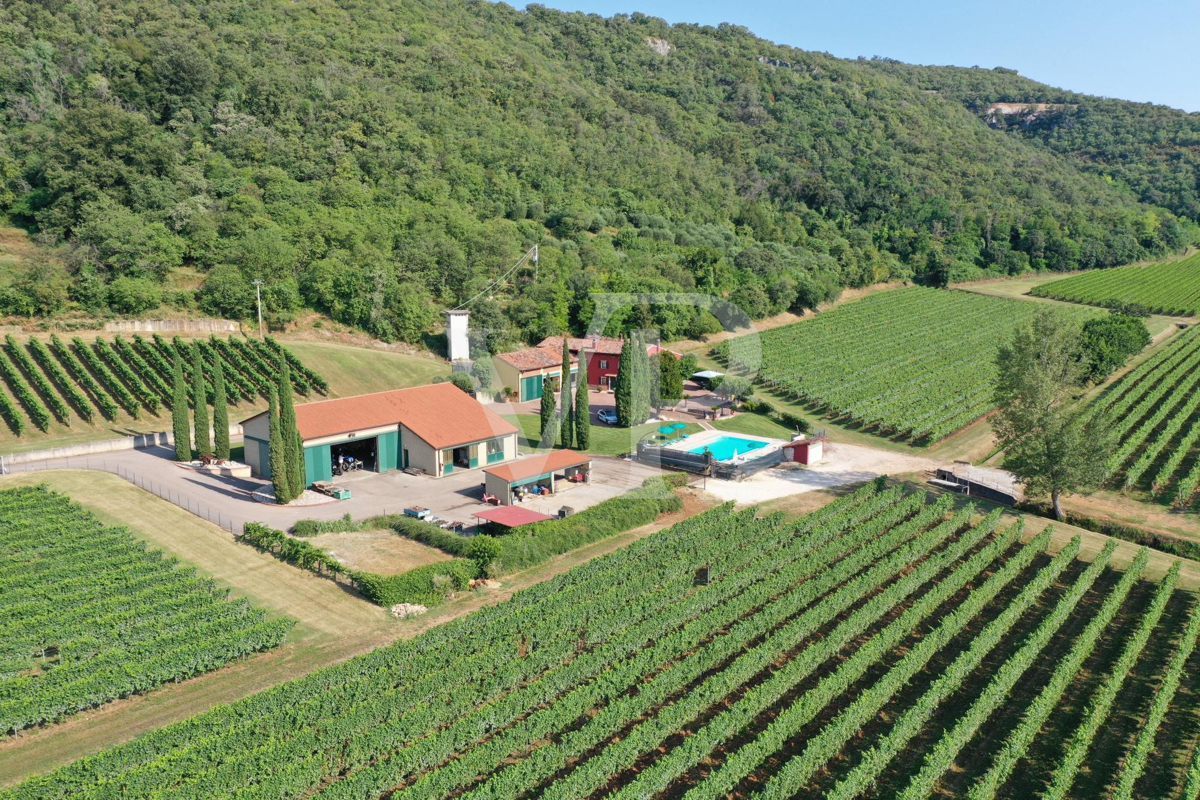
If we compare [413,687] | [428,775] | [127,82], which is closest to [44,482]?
[413,687]

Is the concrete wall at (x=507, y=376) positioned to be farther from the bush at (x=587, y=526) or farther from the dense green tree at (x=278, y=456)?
the dense green tree at (x=278, y=456)

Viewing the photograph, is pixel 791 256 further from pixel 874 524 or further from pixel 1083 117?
pixel 1083 117

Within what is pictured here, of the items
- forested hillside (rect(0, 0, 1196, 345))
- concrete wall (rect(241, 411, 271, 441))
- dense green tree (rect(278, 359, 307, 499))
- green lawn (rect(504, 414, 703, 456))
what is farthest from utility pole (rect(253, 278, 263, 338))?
dense green tree (rect(278, 359, 307, 499))

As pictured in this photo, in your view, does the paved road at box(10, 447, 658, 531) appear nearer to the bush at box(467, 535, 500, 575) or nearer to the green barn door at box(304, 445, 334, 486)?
the green barn door at box(304, 445, 334, 486)

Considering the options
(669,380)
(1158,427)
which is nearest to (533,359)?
(669,380)

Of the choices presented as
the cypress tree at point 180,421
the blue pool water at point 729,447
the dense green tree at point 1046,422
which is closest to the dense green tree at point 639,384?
the blue pool water at point 729,447

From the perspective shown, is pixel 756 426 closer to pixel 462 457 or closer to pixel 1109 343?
pixel 462 457
